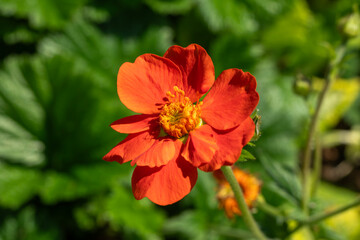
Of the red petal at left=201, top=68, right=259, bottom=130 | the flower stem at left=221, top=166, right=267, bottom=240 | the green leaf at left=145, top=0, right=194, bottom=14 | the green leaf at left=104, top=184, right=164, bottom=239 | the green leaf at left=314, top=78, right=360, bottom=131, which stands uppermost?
the red petal at left=201, top=68, right=259, bottom=130

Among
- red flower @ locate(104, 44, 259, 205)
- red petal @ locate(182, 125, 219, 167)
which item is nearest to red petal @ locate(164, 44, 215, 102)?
red flower @ locate(104, 44, 259, 205)

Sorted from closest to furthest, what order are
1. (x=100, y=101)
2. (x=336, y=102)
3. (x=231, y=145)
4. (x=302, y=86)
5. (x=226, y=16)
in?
(x=231, y=145) → (x=302, y=86) → (x=100, y=101) → (x=226, y=16) → (x=336, y=102)

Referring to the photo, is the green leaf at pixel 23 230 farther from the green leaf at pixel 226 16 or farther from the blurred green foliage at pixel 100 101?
the green leaf at pixel 226 16

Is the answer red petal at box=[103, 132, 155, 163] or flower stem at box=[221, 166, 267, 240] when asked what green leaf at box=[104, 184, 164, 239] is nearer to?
flower stem at box=[221, 166, 267, 240]

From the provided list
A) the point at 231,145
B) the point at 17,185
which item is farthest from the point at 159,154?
the point at 17,185

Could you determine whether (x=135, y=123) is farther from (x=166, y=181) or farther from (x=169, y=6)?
(x=169, y=6)

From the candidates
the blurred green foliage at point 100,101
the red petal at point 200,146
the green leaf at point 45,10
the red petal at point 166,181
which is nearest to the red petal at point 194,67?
the red petal at point 200,146
